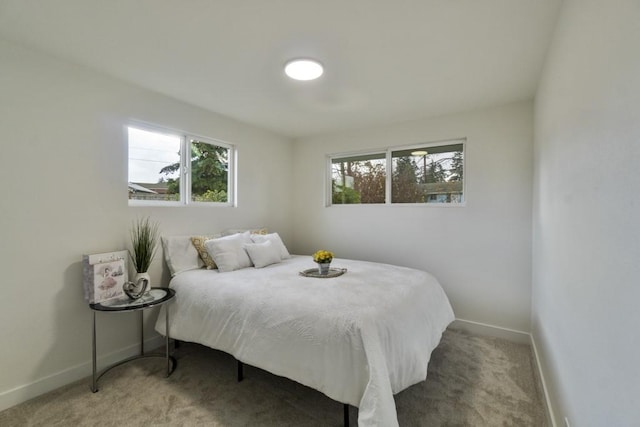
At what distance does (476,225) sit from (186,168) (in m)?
3.25

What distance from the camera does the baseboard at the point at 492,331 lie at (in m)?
2.93

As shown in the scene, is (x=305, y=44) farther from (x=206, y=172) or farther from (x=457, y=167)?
(x=457, y=167)

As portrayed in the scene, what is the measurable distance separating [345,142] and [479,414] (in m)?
3.25

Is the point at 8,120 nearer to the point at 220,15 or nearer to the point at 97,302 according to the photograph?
the point at 97,302

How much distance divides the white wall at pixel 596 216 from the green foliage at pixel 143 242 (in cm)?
289

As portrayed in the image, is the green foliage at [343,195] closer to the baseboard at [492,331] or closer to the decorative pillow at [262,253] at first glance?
the decorative pillow at [262,253]

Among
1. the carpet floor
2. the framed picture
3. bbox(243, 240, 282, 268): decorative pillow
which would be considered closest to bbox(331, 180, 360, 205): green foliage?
bbox(243, 240, 282, 268): decorative pillow

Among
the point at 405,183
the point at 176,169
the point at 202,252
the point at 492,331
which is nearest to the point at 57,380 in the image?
the point at 202,252

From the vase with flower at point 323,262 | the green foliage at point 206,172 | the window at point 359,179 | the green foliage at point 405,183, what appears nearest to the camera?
the vase with flower at point 323,262

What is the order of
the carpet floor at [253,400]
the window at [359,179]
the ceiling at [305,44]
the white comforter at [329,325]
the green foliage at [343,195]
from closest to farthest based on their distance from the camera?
the white comforter at [329,325] < the ceiling at [305,44] < the carpet floor at [253,400] < the window at [359,179] < the green foliage at [343,195]

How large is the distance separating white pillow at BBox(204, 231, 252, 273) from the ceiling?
4.78 feet

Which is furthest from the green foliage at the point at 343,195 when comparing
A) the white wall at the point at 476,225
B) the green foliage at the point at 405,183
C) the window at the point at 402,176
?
the green foliage at the point at 405,183

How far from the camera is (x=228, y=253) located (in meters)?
2.87

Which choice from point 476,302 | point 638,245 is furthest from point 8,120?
point 476,302
